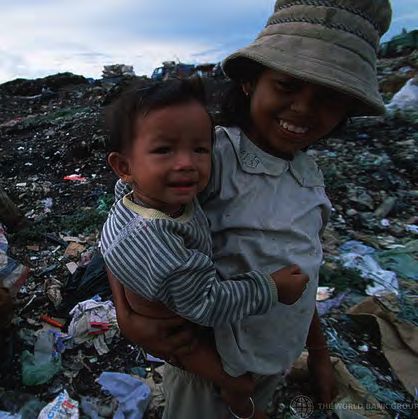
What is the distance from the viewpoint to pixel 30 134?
7816mm

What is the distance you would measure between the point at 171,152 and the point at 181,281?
0.30 metres

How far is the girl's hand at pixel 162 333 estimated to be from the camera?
110cm

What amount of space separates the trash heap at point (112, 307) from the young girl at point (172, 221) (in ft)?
0.45

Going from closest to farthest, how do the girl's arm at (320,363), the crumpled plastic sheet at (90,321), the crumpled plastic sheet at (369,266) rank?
1. the girl's arm at (320,363)
2. the crumpled plastic sheet at (90,321)
3. the crumpled plastic sheet at (369,266)

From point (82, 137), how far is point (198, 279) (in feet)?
18.8

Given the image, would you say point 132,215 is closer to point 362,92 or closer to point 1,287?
point 362,92

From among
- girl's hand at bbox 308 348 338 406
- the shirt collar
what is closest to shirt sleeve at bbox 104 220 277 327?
the shirt collar

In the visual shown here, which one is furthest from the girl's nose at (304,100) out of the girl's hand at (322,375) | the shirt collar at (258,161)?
the girl's hand at (322,375)

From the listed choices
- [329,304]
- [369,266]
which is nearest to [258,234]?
[329,304]

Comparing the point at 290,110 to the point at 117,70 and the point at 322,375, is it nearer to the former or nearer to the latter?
the point at 322,375

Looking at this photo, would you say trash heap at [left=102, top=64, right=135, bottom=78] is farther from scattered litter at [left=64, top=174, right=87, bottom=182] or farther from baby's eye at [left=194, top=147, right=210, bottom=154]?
baby's eye at [left=194, top=147, right=210, bottom=154]

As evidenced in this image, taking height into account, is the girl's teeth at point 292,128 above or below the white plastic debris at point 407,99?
above

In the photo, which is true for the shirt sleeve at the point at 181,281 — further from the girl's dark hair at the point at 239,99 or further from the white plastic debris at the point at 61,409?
the white plastic debris at the point at 61,409

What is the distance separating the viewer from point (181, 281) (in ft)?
3.00
